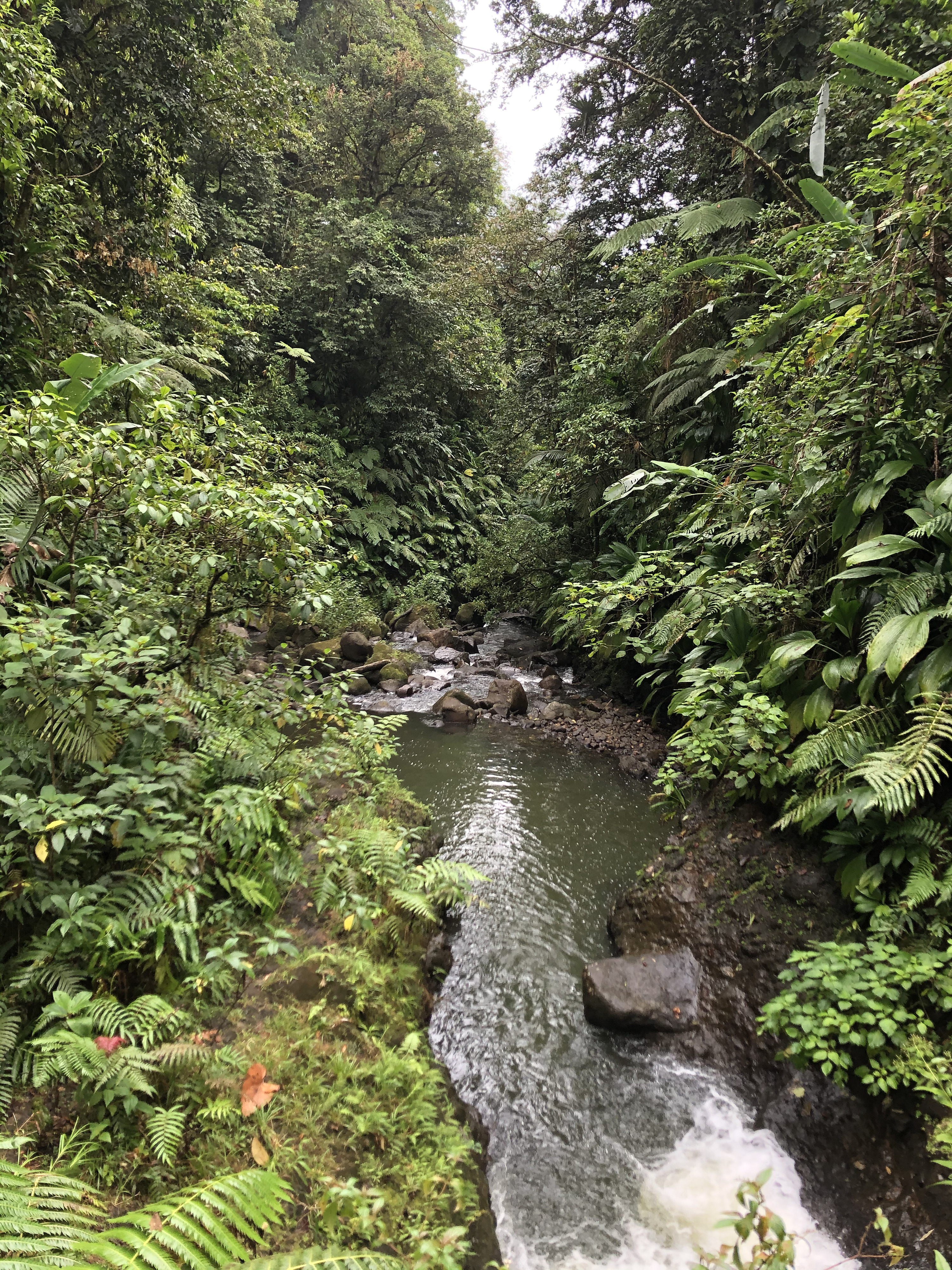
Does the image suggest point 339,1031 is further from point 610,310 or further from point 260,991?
point 610,310

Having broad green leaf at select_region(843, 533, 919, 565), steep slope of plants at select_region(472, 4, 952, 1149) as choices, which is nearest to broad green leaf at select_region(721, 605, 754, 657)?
steep slope of plants at select_region(472, 4, 952, 1149)

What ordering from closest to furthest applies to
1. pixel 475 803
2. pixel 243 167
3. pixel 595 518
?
pixel 475 803 < pixel 595 518 < pixel 243 167

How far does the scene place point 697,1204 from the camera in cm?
261

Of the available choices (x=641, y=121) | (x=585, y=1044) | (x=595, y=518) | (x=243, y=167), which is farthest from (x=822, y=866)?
(x=243, y=167)

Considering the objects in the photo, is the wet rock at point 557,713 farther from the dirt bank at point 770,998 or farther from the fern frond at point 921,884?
the fern frond at point 921,884

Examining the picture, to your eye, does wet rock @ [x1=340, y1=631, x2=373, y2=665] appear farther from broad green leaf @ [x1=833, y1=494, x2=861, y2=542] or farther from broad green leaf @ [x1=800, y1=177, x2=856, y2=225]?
broad green leaf @ [x1=800, y1=177, x2=856, y2=225]

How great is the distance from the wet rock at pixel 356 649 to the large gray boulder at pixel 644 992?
282 inches

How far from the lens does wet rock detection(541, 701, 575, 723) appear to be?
8.23m

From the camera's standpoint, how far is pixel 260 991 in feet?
8.94

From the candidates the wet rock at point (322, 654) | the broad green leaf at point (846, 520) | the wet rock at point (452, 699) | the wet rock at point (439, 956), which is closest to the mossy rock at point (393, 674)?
the wet rock at point (322, 654)

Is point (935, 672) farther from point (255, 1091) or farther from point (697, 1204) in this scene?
point (255, 1091)

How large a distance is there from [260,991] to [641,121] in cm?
1392

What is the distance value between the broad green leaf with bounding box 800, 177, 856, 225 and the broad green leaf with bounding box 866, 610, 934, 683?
11.5 feet

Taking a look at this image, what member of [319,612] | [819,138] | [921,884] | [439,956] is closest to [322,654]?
[319,612]
